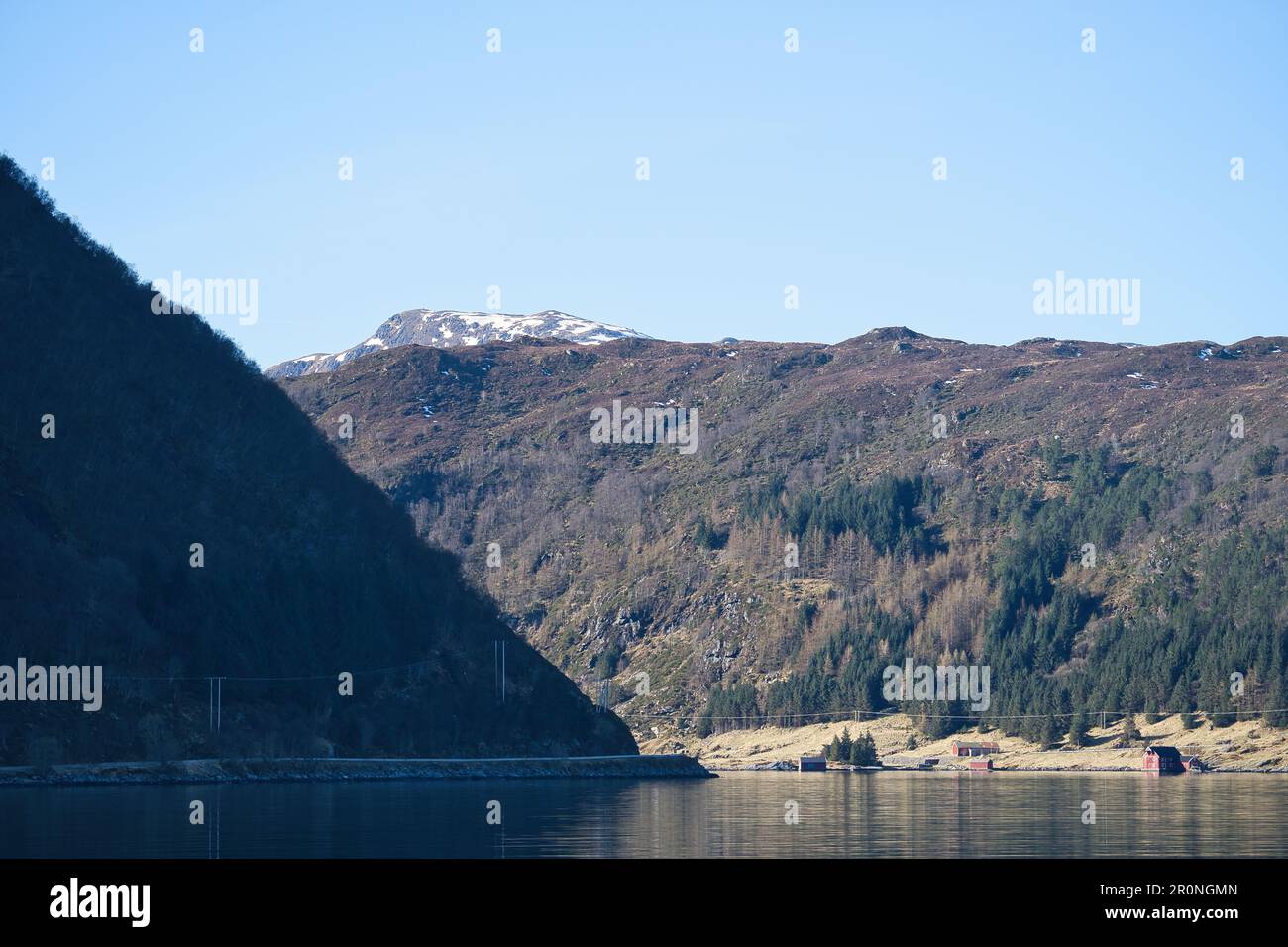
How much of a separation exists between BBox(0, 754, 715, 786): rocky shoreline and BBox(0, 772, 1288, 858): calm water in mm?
3434


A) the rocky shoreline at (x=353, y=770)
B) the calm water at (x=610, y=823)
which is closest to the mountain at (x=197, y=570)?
the rocky shoreline at (x=353, y=770)

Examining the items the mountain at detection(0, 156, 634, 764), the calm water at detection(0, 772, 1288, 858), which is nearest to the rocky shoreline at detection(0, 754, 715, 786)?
the mountain at detection(0, 156, 634, 764)

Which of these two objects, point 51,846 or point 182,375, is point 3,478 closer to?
point 182,375

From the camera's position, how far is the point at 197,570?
429ft

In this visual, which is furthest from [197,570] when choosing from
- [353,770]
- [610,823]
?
[610,823]

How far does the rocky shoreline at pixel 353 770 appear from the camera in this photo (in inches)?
Answer: 4021

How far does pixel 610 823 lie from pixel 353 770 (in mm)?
55006

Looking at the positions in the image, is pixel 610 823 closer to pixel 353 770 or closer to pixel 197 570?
pixel 353 770

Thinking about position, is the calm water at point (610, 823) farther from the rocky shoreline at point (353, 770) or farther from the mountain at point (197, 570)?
the mountain at point (197, 570)

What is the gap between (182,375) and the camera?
504 feet

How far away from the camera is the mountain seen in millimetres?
115688

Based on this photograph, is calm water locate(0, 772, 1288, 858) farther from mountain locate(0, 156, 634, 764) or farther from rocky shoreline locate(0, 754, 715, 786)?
mountain locate(0, 156, 634, 764)
